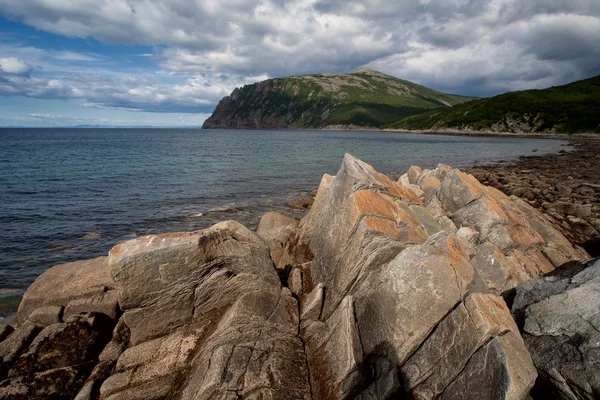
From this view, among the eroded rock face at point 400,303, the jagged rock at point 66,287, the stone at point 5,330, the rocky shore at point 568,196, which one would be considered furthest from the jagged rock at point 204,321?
the rocky shore at point 568,196

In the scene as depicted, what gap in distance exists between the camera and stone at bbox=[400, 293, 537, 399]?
658cm

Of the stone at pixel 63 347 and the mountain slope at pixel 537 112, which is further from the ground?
the mountain slope at pixel 537 112

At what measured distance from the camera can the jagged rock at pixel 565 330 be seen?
6.82 m

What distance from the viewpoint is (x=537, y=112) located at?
137 meters

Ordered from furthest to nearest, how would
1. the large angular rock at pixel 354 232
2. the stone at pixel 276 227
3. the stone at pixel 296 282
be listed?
the stone at pixel 276 227
the stone at pixel 296 282
the large angular rock at pixel 354 232

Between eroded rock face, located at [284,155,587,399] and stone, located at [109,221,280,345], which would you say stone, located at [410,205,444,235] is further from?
stone, located at [109,221,280,345]

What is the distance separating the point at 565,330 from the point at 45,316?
14.5 metres

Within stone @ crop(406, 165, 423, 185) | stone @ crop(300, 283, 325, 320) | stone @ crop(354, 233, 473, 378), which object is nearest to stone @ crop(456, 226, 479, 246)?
stone @ crop(354, 233, 473, 378)

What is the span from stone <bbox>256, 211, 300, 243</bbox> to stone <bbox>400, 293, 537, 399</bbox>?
923 centimetres

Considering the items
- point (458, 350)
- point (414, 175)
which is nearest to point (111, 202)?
point (414, 175)

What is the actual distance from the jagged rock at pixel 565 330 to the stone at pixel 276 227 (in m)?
9.97

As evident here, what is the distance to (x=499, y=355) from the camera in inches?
249

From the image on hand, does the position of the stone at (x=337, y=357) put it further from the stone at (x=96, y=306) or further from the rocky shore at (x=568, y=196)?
the rocky shore at (x=568, y=196)

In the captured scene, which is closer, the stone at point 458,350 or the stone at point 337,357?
the stone at point 458,350
